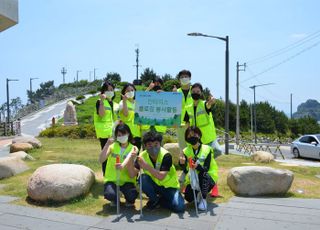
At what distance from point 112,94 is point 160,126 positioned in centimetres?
107

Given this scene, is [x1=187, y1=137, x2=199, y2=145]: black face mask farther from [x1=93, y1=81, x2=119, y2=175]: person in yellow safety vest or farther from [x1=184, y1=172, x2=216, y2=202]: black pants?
[x1=93, y1=81, x2=119, y2=175]: person in yellow safety vest

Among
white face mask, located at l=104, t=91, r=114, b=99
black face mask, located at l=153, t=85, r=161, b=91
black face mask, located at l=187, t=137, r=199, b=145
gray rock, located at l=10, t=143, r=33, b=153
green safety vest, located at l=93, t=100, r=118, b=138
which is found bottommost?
gray rock, located at l=10, t=143, r=33, b=153

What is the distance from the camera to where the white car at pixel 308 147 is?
19816 millimetres

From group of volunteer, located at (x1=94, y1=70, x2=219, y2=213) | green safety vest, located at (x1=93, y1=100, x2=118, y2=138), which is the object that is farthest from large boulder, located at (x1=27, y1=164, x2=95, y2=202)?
green safety vest, located at (x1=93, y1=100, x2=118, y2=138)

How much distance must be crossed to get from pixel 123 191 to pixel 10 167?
3.64 meters

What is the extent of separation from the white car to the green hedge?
34.0 ft

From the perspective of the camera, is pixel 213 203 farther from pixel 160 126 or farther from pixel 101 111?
pixel 101 111

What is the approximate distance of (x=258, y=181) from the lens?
7230 millimetres

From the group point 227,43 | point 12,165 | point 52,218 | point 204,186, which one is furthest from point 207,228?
point 227,43

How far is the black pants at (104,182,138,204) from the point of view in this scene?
242 inches

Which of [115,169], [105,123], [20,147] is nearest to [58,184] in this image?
[115,169]

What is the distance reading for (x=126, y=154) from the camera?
6375 mm

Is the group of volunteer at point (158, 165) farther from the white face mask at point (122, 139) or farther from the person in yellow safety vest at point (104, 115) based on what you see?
the person in yellow safety vest at point (104, 115)

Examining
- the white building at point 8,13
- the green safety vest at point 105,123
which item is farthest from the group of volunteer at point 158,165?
the white building at point 8,13
